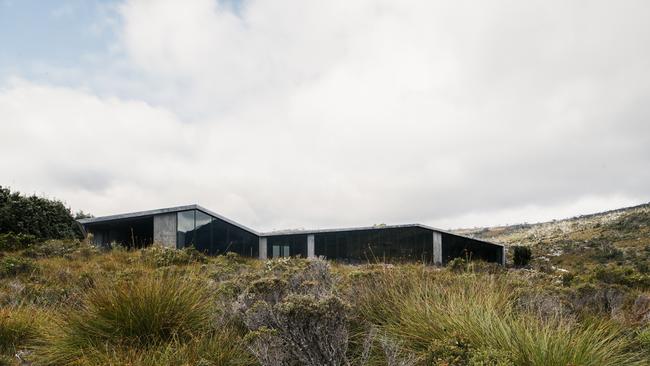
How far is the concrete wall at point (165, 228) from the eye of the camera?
87.5 ft

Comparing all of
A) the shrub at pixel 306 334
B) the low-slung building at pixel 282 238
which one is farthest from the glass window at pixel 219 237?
the shrub at pixel 306 334

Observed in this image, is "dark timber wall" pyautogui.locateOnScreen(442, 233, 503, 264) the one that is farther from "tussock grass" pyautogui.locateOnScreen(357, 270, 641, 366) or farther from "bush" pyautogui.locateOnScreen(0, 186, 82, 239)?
"bush" pyautogui.locateOnScreen(0, 186, 82, 239)

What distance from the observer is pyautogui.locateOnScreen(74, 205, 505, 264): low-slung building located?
2733 centimetres

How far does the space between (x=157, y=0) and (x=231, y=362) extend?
26.9 ft

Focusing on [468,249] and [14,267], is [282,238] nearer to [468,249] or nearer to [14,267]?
[468,249]

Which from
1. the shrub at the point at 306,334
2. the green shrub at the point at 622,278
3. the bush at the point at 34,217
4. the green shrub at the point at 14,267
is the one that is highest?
the bush at the point at 34,217

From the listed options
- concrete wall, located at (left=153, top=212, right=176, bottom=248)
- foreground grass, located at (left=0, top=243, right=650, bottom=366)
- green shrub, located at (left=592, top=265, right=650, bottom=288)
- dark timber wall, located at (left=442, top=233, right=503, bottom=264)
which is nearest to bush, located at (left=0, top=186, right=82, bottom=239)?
concrete wall, located at (left=153, top=212, right=176, bottom=248)

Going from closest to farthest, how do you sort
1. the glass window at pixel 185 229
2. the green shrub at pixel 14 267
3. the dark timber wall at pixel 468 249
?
the green shrub at pixel 14 267
the glass window at pixel 185 229
the dark timber wall at pixel 468 249

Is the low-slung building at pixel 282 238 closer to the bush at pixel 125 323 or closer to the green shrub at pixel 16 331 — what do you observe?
the green shrub at pixel 16 331

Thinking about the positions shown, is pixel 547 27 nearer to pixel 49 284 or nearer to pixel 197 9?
pixel 197 9

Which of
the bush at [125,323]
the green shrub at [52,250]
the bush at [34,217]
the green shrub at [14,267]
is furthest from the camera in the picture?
the bush at [34,217]

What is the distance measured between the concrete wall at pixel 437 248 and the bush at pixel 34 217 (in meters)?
28.1

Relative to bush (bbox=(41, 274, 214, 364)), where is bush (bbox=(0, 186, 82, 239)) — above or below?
above

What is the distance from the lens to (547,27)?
11.3 meters
